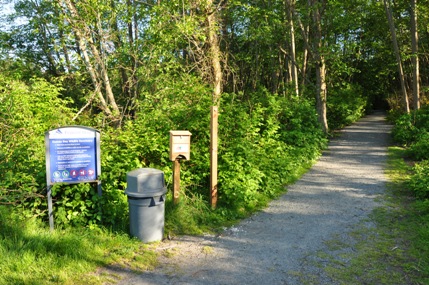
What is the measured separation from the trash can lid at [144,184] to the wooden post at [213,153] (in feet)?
4.89

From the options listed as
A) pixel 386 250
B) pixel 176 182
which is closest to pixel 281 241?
pixel 386 250

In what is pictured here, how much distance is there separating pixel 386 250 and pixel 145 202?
3.31 metres

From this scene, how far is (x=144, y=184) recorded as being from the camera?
4.96 metres

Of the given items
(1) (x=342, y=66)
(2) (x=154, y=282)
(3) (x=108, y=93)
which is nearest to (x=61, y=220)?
(2) (x=154, y=282)

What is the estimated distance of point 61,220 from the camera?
5047 mm

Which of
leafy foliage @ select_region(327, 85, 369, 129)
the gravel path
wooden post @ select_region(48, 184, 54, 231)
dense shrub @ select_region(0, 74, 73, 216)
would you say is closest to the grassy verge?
the gravel path

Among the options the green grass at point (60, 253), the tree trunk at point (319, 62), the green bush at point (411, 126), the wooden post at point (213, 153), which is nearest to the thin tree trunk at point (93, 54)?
the wooden post at point (213, 153)

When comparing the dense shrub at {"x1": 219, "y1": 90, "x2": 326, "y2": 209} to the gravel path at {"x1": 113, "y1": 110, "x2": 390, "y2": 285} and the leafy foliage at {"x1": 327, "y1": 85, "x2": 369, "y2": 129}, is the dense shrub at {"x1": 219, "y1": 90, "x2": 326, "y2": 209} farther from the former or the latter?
the leafy foliage at {"x1": 327, "y1": 85, "x2": 369, "y2": 129}

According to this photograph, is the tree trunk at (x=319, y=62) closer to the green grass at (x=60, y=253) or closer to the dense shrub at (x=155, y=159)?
the dense shrub at (x=155, y=159)

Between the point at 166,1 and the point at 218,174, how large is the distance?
244 inches

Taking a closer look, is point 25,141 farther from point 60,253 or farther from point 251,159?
point 251,159

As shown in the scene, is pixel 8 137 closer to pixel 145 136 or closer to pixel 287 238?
pixel 145 136

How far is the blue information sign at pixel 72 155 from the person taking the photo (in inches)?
193

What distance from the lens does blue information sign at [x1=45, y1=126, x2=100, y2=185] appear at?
491 centimetres
